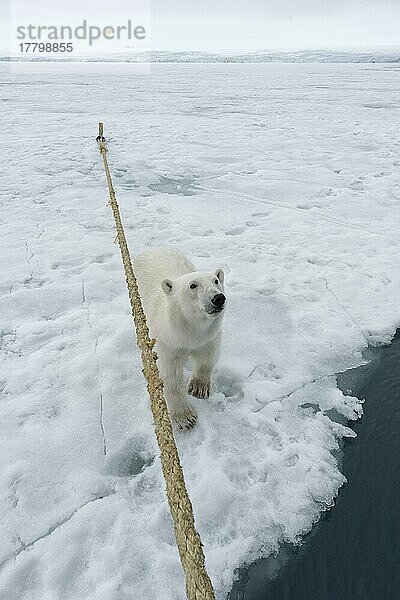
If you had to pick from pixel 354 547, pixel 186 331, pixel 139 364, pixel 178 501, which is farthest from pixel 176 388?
pixel 354 547

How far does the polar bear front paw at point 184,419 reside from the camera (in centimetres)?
253

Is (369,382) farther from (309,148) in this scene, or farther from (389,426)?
(309,148)

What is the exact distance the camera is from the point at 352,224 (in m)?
5.32

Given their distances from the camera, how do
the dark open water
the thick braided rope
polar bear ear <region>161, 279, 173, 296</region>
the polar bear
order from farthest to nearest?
polar bear ear <region>161, 279, 173, 296</region> < the polar bear < the dark open water < the thick braided rope

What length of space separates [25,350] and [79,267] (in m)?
1.33

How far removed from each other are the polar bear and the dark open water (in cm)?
82

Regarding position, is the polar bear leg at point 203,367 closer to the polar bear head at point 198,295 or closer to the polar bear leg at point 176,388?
the polar bear leg at point 176,388

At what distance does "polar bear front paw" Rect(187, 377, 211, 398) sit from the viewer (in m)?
2.73

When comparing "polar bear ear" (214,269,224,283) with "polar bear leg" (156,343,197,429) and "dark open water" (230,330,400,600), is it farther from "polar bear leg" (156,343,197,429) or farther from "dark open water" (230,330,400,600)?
"dark open water" (230,330,400,600)

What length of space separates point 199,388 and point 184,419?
9.9 inches

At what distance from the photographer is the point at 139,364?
3.02 meters

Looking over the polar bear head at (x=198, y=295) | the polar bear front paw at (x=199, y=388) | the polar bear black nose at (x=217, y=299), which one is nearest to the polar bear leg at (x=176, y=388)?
the polar bear front paw at (x=199, y=388)

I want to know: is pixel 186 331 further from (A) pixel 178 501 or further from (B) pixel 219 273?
(A) pixel 178 501

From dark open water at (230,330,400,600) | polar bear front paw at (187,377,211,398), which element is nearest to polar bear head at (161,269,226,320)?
polar bear front paw at (187,377,211,398)
